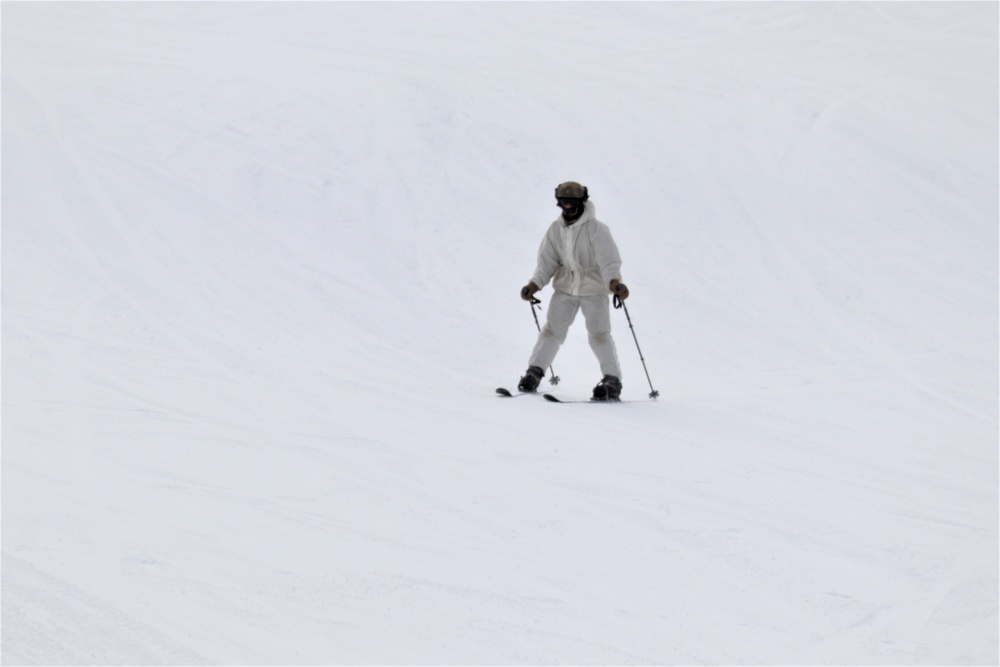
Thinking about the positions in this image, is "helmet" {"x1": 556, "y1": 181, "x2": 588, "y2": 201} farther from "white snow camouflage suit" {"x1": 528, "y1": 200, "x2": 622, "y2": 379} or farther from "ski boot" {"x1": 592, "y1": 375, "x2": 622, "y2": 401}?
"ski boot" {"x1": 592, "y1": 375, "x2": 622, "y2": 401}

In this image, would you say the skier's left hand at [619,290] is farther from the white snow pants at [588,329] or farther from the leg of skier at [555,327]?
the leg of skier at [555,327]

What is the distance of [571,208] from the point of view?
364 inches

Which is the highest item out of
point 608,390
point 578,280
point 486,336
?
point 486,336

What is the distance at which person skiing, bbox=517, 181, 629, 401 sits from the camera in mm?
9266

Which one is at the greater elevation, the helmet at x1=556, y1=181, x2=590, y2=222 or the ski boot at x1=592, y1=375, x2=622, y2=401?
the helmet at x1=556, y1=181, x2=590, y2=222

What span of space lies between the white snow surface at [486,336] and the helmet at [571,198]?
151 cm

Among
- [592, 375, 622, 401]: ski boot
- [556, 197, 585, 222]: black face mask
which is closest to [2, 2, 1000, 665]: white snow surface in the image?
[592, 375, 622, 401]: ski boot

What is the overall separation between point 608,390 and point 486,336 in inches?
95.4

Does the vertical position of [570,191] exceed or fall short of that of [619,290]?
it exceeds it

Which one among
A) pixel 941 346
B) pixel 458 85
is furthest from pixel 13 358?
pixel 458 85

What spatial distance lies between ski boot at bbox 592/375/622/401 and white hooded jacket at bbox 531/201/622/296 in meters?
0.67

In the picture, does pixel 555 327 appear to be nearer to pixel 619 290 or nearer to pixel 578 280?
pixel 578 280

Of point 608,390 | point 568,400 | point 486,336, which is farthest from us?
point 486,336

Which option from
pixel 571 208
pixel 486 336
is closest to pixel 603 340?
pixel 571 208
